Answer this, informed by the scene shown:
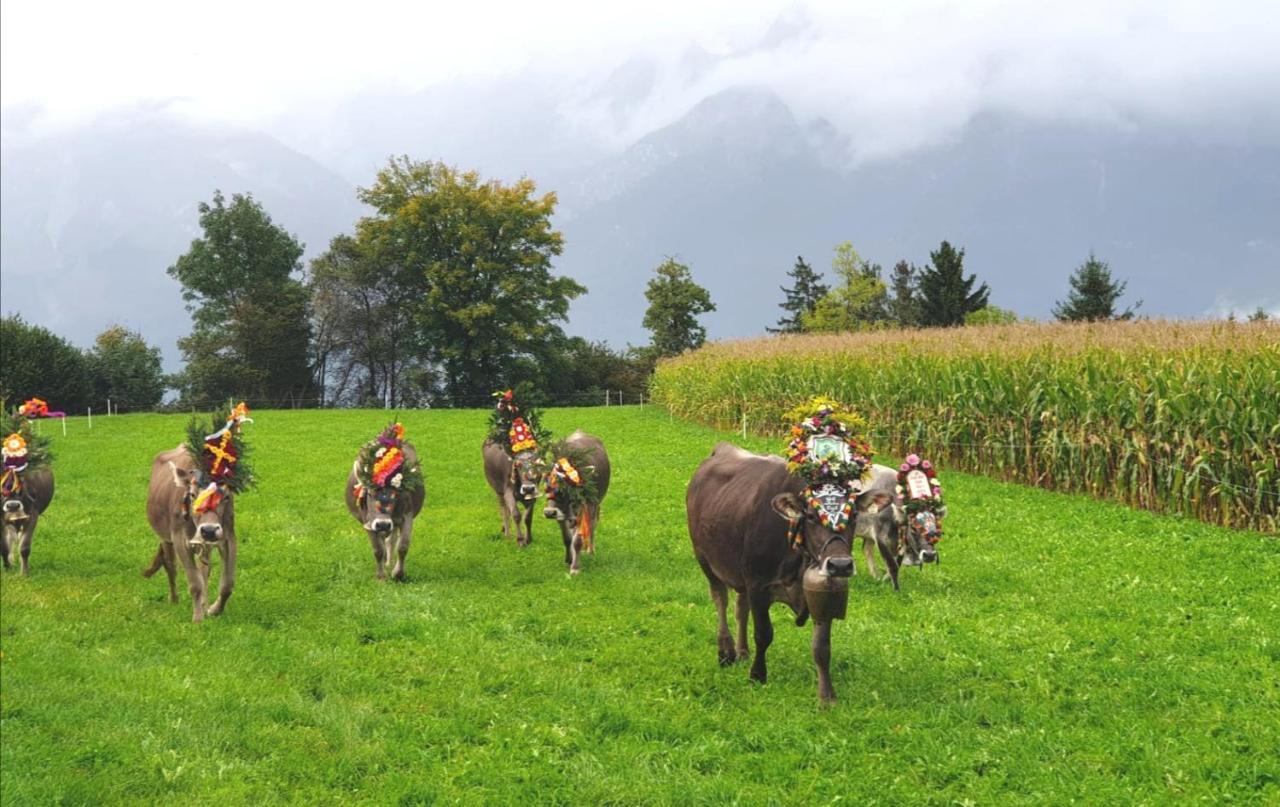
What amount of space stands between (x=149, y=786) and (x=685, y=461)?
20899mm

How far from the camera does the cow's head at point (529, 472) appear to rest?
577 inches

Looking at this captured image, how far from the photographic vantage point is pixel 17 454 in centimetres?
945

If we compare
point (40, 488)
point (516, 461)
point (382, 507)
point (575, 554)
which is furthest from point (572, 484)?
point (40, 488)

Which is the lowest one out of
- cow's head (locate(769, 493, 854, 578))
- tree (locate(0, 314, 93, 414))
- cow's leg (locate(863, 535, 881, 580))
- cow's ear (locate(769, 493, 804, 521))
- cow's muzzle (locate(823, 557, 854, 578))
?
cow's leg (locate(863, 535, 881, 580))

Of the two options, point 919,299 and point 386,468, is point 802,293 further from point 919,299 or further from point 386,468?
point 386,468

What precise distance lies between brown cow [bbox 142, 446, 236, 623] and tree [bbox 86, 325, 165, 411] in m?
35.5

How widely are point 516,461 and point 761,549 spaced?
7.70 metres

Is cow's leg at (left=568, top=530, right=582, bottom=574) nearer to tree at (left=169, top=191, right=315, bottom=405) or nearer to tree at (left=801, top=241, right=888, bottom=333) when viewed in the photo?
tree at (left=169, top=191, right=315, bottom=405)

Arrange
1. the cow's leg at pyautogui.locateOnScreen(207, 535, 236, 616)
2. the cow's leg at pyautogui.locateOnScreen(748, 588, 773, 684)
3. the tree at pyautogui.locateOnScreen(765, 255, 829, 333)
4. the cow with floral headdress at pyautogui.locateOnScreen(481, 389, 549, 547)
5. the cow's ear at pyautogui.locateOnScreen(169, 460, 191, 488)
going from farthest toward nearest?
the tree at pyautogui.locateOnScreen(765, 255, 829, 333), the cow with floral headdress at pyautogui.locateOnScreen(481, 389, 549, 547), the cow's leg at pyautogui.locateOnScreen(207, 535, 236, 616), the cow's ear at pyautogui.locateOnScreen(169, 460, 191, 488), the cow's leg at pyautogui.locateOnScreen(748, 588, 773, 684)

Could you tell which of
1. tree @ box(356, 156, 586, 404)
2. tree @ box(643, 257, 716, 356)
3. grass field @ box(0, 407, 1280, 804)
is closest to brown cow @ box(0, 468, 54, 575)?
grass field @ box(0, 407, 1280, 804)

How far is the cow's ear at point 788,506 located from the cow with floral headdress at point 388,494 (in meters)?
6.54

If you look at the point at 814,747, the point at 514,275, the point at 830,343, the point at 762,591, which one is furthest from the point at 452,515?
the point at 514,275

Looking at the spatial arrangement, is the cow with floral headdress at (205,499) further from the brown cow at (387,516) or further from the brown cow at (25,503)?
the brown cow at (387,516)

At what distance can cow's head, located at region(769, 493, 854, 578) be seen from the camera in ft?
24.0
